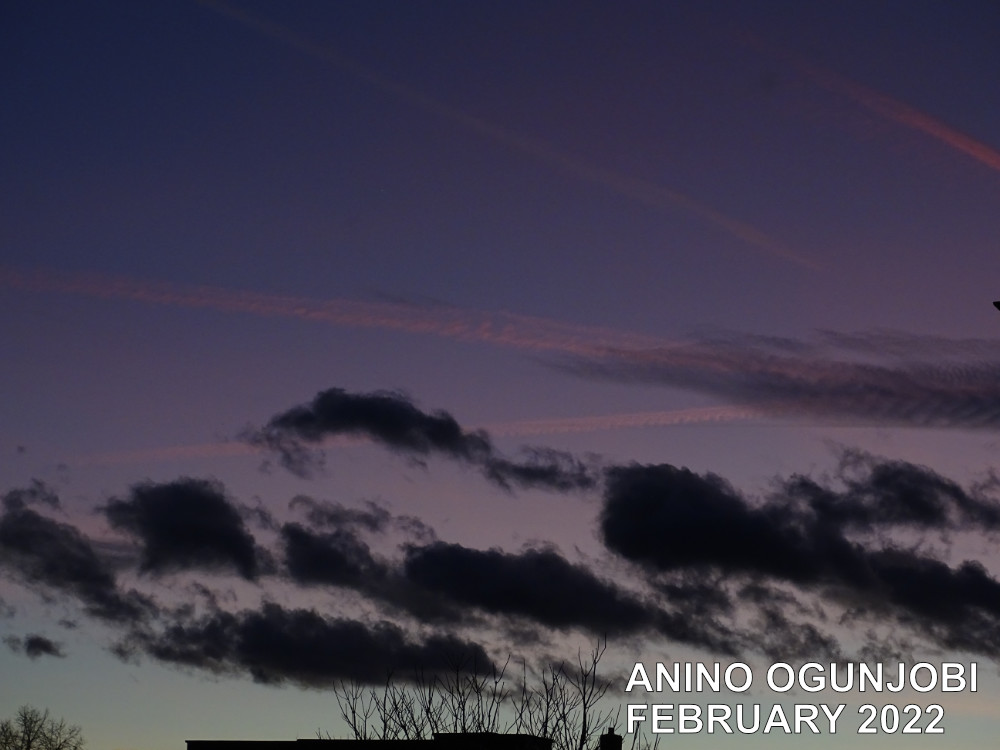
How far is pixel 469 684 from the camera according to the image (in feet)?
260

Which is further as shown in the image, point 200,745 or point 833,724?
point 200,745

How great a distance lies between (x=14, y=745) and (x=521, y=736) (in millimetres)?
107208

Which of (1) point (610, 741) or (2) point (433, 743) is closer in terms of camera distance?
(1) point (610, 741)

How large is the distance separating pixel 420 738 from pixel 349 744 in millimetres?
4147

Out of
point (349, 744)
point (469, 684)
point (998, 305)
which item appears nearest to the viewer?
point (998, 305)

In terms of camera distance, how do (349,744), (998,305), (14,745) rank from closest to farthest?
1. (998,305)
2. (349,744)
3. (14,745)

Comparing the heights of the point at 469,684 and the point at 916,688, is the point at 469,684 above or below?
above

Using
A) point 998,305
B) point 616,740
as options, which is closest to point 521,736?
point 616,740

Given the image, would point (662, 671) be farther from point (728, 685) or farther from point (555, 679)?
point (555, 679)

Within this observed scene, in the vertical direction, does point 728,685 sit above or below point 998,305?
below

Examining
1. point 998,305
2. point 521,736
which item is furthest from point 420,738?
point 998,305

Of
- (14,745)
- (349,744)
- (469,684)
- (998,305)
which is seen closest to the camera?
(998,305)

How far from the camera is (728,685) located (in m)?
41.9

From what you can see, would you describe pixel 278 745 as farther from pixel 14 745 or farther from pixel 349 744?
pixel 14 745
